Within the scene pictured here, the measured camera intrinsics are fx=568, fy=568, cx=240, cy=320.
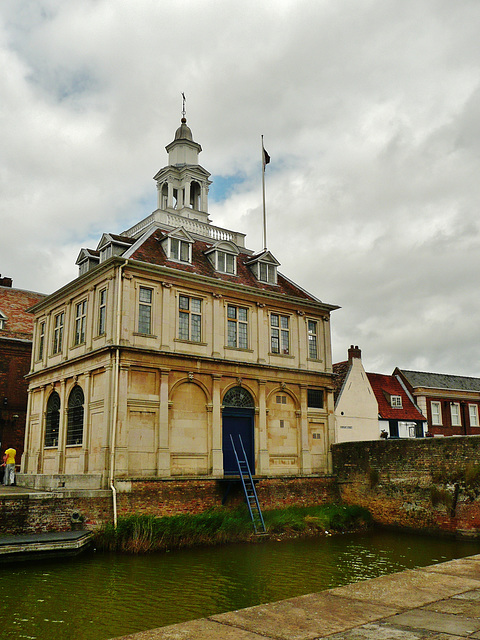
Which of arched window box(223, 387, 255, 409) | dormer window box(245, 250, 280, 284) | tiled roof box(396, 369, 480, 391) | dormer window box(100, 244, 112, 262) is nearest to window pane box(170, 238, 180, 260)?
dormer window box(100, 244, 112, 262)

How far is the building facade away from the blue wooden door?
2.6 inches

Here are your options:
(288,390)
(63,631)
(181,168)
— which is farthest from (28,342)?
(63,631)

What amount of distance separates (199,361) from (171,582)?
1171 cm

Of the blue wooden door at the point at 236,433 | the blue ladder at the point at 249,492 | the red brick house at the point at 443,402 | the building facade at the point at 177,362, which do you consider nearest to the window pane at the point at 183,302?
the building facade at the point at 177,362

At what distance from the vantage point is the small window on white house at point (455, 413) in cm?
4472

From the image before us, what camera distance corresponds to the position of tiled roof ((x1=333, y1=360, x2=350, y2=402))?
3575cm

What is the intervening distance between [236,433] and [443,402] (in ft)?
79.8

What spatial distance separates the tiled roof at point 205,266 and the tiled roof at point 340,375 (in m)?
7.03

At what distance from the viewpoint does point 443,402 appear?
1750 inches

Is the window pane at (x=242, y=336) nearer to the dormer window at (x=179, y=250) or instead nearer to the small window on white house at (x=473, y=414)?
the dormer window at (x=179, y=250)

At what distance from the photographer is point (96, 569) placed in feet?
53.0

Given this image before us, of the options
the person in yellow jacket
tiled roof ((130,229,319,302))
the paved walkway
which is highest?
tiled roof ((130,229,319,302))

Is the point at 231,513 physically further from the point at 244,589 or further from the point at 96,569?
A: the point at 244,589

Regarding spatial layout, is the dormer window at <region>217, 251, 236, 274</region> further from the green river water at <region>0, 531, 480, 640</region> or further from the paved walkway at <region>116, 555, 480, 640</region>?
the paved walkway at <region>116, 555, 480, 640</region>
